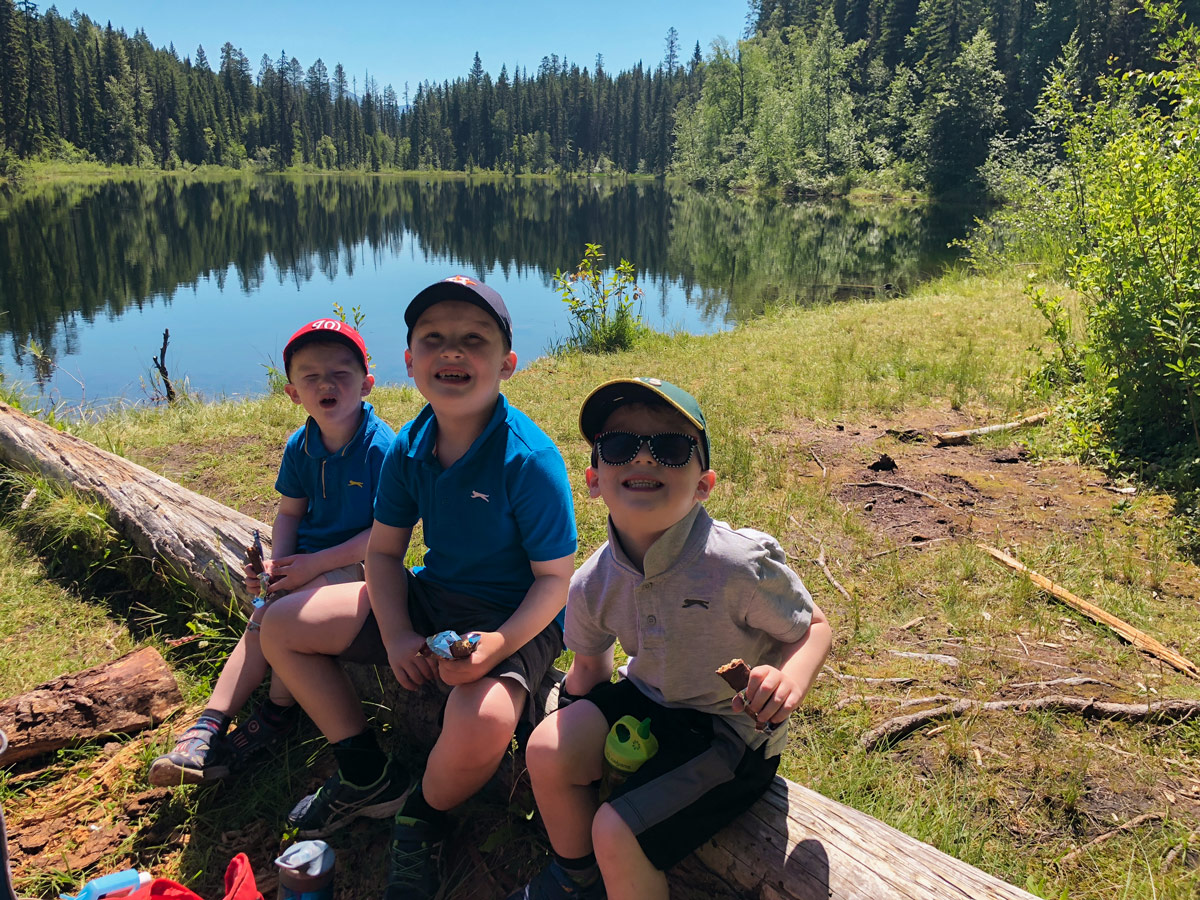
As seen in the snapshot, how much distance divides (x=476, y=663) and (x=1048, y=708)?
2.28 meters

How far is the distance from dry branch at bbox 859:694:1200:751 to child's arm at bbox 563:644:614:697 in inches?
49.6

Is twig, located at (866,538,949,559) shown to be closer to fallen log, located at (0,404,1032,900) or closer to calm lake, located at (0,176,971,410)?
fallen log, located at (0,404,1032,900)

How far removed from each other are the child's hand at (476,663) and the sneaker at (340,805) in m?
0.55

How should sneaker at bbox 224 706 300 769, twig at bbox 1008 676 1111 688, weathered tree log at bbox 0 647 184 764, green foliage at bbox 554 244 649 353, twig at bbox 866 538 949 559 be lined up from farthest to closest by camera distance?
1. green foliage at bbox 554 244 649 353
2. twig at bbox 866 538 949 559
3. twig at bbox 1008 676 1111 688
4. weathered tree log at bbox 0 647 184 764
5. sneaker at bbox 224 706 300 769

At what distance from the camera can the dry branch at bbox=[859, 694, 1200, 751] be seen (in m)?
2.86

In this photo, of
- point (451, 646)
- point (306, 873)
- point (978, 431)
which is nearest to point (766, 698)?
point (451, 646)

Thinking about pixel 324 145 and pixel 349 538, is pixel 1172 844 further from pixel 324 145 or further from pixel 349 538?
pixel 324 145

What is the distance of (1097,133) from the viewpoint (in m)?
9.12

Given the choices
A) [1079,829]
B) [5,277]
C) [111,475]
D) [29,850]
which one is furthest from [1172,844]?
[5,277]

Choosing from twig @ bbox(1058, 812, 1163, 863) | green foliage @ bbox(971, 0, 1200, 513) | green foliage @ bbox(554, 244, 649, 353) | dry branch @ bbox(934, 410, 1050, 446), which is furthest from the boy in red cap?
green foliage @ bbox(554, 244, 649, 353)

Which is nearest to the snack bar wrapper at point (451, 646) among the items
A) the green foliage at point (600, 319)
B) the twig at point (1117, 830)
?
the twig at point (1117, 830)

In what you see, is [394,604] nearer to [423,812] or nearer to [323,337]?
[423,812]

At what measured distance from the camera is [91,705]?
9.43ft

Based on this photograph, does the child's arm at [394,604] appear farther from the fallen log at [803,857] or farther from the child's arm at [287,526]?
the child's arm at [287,526]
